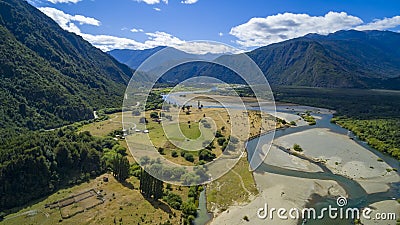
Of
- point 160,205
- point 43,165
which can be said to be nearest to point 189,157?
point 160,205

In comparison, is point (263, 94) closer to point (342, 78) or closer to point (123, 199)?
point (342, 78)

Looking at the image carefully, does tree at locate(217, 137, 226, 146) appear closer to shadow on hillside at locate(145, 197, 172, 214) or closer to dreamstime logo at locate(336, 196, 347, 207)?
shadow on hillside at locate(145, 197, 172, 214)

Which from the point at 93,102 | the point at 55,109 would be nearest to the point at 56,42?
the point at 93,102

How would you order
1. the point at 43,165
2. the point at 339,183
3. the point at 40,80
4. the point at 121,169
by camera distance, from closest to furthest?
the point at 43,165 < the point at 121,169 < the point at 339,183 < the point at 40,80

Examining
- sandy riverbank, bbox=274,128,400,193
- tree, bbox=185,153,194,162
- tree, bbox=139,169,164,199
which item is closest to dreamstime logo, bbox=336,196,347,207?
sandy riverbank, bbox=274,128,400,193

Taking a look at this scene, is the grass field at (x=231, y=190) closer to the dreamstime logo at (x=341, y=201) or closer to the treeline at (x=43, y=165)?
the dreamstime logo at (x=341, y=201)

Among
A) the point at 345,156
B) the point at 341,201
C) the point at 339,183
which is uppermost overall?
the point at 345,156

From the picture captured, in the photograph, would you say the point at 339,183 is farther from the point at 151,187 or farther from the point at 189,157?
the point at 151,187

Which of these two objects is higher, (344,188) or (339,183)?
(339,183)
